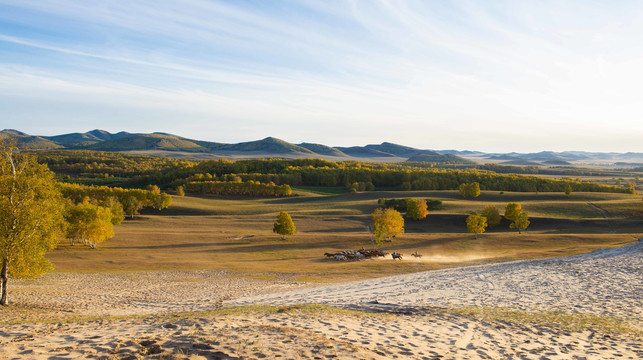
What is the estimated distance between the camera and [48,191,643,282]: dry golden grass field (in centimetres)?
4219

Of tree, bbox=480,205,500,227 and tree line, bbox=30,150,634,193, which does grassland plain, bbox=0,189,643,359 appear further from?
tree line, bbox=30,150,634,193

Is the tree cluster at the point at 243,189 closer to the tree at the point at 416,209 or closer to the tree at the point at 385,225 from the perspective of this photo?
the tree at the point at 416,209

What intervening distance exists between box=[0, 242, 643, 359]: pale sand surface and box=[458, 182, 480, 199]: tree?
276 feet

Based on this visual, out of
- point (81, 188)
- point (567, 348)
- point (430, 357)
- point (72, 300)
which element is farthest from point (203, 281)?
point (81, 188)

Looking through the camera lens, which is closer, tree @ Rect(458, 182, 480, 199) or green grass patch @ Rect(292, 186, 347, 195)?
tree @ Rect(458, 182, 480, 199)

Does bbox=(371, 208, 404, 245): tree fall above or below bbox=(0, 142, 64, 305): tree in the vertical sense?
below

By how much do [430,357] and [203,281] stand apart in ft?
85.7

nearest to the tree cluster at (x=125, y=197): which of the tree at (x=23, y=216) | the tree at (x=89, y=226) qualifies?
the tree at (x=89, y=226)

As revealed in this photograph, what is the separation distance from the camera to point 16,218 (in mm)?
21094

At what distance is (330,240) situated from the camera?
60.8 meters

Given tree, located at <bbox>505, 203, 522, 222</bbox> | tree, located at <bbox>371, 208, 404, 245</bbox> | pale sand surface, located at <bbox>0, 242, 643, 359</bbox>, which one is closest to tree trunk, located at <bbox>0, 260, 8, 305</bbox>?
pale sand surface, located at <bbox>0, 242, 643, 359</bbox>

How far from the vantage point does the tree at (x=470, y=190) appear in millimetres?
112562

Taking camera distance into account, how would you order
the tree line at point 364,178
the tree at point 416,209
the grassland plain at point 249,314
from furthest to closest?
1. the tree line at point 364,178
2. the tree at point 416,209
3. the grassland plain at point 249,314

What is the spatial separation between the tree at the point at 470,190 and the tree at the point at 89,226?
3855 inches
